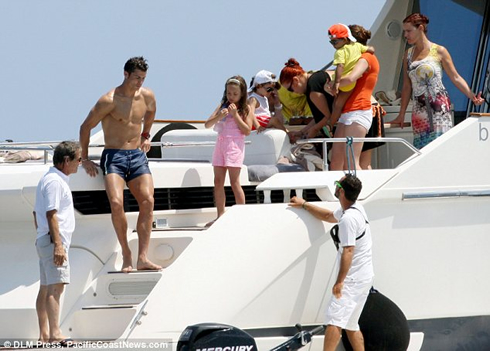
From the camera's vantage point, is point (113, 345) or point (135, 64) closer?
point (113, 345)

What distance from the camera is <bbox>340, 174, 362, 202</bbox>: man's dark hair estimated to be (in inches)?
308

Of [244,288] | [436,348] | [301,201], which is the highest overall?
[301,201]

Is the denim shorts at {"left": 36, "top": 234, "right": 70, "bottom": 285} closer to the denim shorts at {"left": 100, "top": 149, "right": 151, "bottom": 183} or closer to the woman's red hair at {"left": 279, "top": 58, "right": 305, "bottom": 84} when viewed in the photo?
the denim shorts at {"left": 100, "top": 149, "right": 151, "bottom": 183}

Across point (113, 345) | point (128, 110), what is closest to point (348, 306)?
point (113, 345)

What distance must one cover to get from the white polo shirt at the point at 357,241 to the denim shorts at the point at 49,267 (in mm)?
1951

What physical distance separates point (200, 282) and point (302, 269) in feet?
2.65

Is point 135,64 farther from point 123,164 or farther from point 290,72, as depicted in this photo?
point 290,72

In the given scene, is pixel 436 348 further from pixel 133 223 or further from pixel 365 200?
pixel 133 223

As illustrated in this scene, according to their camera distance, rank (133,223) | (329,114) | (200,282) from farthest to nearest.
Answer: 1. (329,114)
2. (133,223)
3. (200,282)

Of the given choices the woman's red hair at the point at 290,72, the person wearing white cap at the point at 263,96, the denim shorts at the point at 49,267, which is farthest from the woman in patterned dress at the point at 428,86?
the denim shorts at the point at 49,267

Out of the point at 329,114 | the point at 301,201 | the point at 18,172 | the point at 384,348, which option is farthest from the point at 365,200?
the point at 18,172

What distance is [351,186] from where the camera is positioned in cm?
781

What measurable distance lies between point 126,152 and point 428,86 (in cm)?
274

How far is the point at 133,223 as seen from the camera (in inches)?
366
